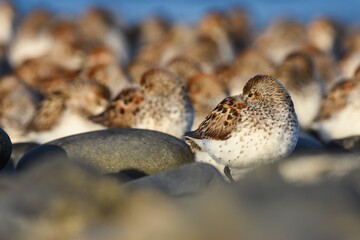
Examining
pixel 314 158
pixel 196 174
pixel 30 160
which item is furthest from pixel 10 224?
pixel 30 160

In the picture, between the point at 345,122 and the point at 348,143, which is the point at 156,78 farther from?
the point at 345,122

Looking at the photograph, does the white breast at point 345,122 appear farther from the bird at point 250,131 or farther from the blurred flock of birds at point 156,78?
the bird at point 250,131

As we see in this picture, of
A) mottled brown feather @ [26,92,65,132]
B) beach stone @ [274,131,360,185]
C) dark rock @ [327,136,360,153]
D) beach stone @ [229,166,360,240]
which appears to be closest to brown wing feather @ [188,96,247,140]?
beach stone @ [274,131,360,185]

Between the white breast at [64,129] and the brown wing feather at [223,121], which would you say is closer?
the brown wing feather at [223,121]

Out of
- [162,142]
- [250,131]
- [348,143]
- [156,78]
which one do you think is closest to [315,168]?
[250,131]

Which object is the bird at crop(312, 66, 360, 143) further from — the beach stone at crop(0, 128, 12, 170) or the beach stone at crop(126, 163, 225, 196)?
the beach stone at crop(126, 163, 225, 196)

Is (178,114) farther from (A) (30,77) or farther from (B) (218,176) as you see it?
(A) (30,77)

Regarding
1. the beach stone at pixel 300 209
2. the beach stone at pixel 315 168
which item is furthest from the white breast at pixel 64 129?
the beach stone at pixel 300 209
